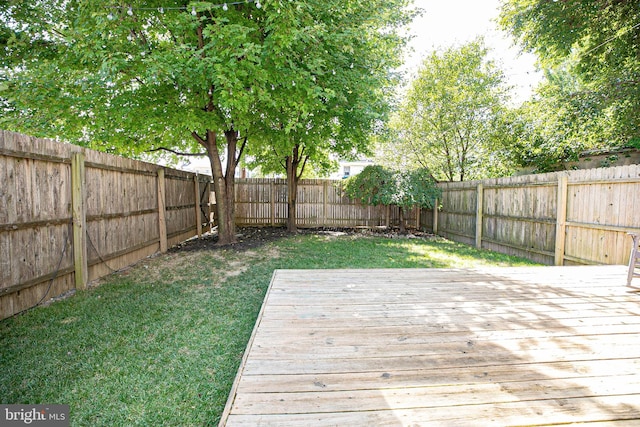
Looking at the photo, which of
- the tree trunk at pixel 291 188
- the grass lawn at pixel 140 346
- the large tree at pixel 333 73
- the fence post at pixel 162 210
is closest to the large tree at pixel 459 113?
the tree trunk at pixel 291 188

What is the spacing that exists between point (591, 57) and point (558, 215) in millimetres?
6404

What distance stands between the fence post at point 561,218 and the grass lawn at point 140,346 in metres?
5.40

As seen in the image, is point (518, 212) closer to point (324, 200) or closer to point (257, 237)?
point (324, 200)

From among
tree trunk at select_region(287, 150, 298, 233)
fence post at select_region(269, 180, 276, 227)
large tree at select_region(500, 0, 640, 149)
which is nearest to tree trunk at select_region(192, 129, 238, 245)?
tree trunk at select_region(287, 150, 298, 233)

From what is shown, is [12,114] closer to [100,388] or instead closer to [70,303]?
[70,303]

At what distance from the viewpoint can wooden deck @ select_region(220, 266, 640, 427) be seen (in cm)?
155

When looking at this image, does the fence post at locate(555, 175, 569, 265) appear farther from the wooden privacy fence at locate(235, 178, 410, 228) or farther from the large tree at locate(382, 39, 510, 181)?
the wooden privacy fence at locate(235, 178, 410, 228)

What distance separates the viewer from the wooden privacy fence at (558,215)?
485cm

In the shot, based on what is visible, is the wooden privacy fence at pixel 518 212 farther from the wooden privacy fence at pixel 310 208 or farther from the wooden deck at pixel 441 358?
the wooden deck at pixel 441 358

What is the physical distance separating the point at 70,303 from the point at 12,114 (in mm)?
4487

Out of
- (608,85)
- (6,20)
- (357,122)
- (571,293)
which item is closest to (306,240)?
(357,122)

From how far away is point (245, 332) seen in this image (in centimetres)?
306

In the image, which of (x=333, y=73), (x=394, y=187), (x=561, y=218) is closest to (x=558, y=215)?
(x=561, y=218)

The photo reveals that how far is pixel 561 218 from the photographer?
5.86m
